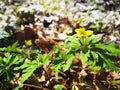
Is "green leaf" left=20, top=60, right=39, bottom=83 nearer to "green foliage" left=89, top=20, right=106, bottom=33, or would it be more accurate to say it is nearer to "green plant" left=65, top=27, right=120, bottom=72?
"green plant" left=65, top=27, right=120, bottom=72

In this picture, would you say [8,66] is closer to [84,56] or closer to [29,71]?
[29,71]

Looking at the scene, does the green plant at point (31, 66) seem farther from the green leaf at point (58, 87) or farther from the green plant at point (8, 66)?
the green leaf at point (58, 87)

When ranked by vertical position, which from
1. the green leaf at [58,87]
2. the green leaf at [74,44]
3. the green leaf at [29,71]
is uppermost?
the green leaf at [74,44]

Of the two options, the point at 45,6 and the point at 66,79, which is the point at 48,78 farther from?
the point at 45,6

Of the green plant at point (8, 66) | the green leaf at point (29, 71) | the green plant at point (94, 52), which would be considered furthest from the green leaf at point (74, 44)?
the green plant at point (8, 66)

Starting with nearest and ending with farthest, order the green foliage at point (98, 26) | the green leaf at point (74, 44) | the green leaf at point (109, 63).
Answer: the green leaf at point (109, 63) < the green leaf at point (74, 44) < the green foliage at point (98, 26)

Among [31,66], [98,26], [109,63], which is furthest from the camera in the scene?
[98,26]

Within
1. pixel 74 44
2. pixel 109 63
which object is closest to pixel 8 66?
pixel 74 44

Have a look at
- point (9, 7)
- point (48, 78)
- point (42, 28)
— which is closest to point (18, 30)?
point (42, 28)
